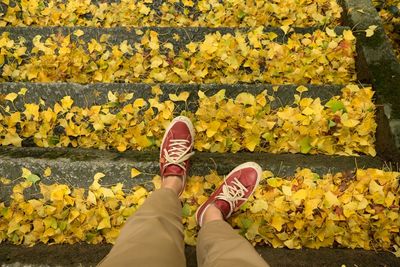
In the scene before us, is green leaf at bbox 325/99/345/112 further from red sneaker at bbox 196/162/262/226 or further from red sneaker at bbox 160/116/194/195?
red sneaker at bbox 160/116/194/195

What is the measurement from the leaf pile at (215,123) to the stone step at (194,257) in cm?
52

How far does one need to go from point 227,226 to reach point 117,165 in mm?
639

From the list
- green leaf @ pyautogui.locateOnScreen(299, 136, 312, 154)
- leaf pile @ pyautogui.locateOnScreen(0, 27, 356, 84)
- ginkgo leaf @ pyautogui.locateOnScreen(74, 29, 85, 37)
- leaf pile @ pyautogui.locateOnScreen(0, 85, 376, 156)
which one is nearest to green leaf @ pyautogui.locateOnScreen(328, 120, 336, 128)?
leaf pile @ pyautogui.locateOnScreen(0, 85, 376, 156)

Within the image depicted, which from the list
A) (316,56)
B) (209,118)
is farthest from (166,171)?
(316,56)

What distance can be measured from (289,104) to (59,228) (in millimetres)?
1388

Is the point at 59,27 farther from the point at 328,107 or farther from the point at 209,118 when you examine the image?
the point at 328,107

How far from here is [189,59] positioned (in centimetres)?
226

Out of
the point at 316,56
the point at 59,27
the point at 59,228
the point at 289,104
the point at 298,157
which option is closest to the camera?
the point at 59,228

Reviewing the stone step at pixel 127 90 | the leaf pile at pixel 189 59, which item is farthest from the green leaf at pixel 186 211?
the leaf pile at pixel 189 59

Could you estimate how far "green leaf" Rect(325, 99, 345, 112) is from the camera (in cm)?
189

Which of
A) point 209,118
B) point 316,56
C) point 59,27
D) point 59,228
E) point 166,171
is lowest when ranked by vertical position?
point 59,228

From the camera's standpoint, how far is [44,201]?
1773 mm

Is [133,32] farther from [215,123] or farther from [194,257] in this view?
[194,257]

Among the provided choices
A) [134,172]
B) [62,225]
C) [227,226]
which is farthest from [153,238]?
[62,225]
